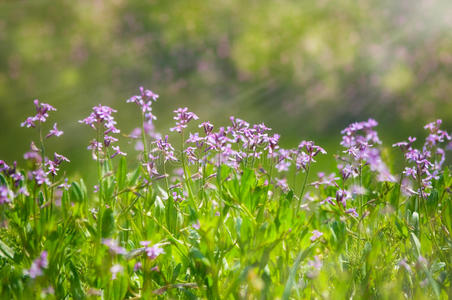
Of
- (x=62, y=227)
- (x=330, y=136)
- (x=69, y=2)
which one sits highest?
(x=69, y=2)

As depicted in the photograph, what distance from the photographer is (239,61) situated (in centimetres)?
534

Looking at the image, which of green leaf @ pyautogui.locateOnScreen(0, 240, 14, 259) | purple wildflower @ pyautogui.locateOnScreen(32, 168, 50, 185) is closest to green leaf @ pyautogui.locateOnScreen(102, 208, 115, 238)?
purple wildflower @ pyautogui.locateOnScreen(32, 168, 50, 185)

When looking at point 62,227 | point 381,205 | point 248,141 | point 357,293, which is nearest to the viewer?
point 357,293

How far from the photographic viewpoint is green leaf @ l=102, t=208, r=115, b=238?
1102 mm

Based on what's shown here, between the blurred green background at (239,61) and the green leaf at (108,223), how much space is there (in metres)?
3.71

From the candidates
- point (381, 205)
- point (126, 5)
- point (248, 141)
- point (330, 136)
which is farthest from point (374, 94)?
point (248, 141)

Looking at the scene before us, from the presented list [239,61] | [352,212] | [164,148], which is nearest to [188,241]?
[164,148]

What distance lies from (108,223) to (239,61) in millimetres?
4429

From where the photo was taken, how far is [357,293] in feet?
3.77

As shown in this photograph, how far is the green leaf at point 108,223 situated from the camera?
1102 millimetres

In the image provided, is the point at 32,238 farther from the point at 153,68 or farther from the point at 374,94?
the point at 374,94

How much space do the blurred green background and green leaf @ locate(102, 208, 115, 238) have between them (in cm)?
371

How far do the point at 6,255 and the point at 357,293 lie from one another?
36.4 inches

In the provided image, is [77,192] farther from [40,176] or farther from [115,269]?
[115,269]
